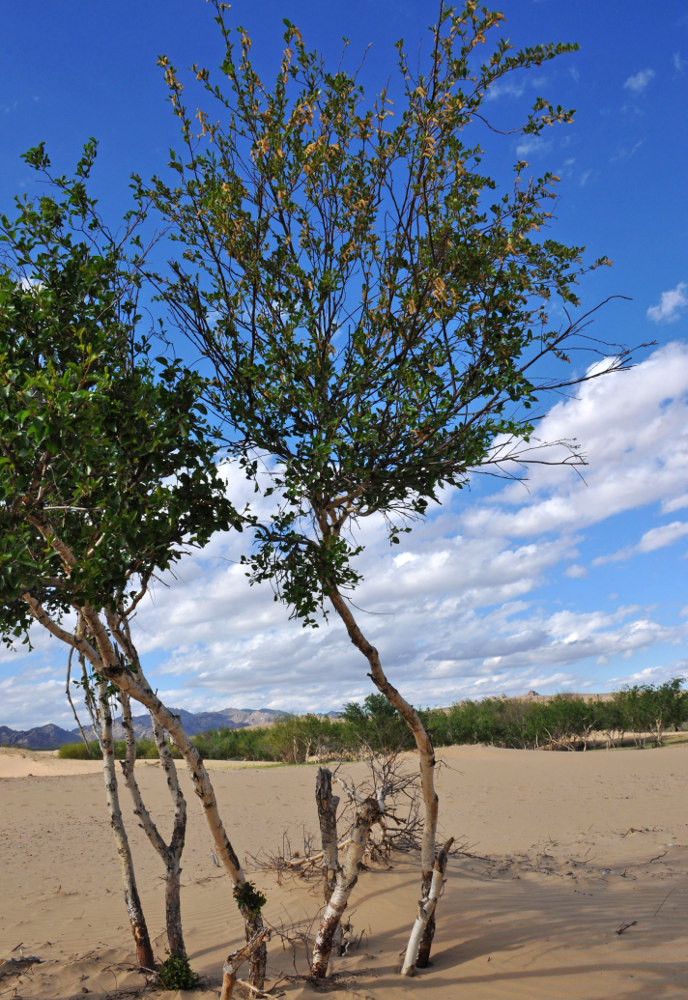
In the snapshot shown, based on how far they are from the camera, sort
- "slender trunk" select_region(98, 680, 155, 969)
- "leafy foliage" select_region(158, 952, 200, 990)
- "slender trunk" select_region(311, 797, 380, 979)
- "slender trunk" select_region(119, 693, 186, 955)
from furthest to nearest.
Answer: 1. "slender trunk" select_region(98, 680, 155, 969)
2. "slender trunk" select_region(119, 693, 186, 955)
3. "leafy foliage" select_region(158, 952, 200, 990)
4. "slender trunk" select_region(311, 797, 380, 979)

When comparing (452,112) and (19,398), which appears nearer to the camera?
(19,398)

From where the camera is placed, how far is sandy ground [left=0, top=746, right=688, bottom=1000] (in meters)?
7.00

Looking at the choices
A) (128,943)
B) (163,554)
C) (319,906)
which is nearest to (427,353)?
(163,554)

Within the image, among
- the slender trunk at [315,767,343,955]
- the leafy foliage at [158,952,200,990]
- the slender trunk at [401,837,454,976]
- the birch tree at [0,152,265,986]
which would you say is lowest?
the leafy foliage at [158,952,200,990]

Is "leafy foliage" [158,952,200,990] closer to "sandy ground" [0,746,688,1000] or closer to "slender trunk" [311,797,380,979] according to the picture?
"sandy ground" [0,746,688,1000]

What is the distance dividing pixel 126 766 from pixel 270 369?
457cm

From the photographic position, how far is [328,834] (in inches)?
288

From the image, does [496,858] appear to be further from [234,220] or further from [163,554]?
[234,220]

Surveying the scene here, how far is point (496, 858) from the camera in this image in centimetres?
1289

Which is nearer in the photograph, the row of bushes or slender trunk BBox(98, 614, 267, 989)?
slender trunk BBox(98, 614, 267, 989)

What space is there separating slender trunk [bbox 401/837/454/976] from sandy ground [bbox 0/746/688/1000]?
0.12m

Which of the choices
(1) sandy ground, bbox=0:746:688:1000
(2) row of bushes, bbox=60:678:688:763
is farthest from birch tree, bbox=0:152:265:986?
(2) row of bushes, bbox=60:678:688:763

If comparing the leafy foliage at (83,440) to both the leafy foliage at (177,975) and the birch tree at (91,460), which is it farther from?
the leafy foliage at (177,975)

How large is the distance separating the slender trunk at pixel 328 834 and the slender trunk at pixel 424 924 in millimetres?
823
